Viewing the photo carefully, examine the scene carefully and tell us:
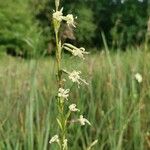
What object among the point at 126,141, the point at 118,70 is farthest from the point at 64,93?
the point at 118,70

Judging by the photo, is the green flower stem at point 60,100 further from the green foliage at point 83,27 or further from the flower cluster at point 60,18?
the green foliage at point 83,27

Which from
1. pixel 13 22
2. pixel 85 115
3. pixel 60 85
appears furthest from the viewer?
pixel 13 22

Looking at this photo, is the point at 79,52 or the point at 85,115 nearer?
the point at 79,52

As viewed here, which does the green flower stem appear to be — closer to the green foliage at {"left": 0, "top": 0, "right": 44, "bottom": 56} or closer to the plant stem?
the plant stem

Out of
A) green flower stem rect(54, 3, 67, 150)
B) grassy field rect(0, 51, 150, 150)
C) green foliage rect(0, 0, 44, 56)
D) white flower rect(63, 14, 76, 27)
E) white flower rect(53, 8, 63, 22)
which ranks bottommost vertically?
green foliage rect(0, 0, 44, 56)

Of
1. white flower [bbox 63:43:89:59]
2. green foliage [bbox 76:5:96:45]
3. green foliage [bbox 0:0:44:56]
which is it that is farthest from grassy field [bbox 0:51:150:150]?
green foliage [bbox 0:0:44:56]

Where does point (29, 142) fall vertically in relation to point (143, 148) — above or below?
above

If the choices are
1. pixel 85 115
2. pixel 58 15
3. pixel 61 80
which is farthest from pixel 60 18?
pixel 85 115

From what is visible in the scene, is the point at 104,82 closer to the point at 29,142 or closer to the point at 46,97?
the point at 46,97

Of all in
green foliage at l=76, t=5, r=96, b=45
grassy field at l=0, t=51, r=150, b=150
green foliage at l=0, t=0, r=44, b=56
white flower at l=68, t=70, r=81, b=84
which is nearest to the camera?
white flower at l=68, t=70, r=81, b=84

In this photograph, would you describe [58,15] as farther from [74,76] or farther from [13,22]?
[13,22]

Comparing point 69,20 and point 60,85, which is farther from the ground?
point 69,20
